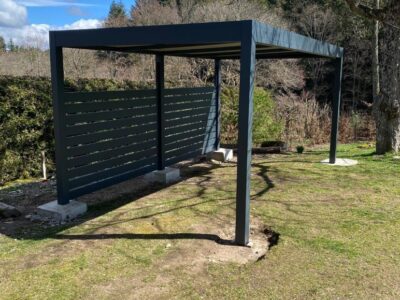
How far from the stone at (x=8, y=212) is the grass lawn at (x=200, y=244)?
49cm

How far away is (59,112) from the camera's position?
4.64 metres

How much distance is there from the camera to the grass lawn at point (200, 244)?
3146 millimetres

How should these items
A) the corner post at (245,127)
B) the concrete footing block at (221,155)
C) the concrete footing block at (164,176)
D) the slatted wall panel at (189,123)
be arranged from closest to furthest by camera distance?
the corner post at (245,127) < the concrete footing block at (164,176) < the slatted wall panel at (189,123) < the concrete footing block at (221,155)

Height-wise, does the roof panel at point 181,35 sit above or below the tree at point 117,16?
below

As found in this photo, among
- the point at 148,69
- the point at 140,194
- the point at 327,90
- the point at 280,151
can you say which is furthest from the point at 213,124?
the point at 327,90

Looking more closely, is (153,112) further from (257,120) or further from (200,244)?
(257,120)

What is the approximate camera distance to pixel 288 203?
207 inches

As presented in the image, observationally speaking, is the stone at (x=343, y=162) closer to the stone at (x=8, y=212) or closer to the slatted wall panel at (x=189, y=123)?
the slatted wall panel at (x=189, y=123)

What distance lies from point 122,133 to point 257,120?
4799 mm

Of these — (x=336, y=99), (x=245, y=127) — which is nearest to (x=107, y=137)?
(x=245, y=127)

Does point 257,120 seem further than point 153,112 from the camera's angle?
Yes

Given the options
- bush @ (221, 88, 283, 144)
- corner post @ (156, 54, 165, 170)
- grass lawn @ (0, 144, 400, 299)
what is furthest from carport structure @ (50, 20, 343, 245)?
bush @ (221, 88, 283, 144)

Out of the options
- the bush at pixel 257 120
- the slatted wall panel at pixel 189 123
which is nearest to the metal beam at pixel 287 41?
the slatted wall panel at pixel 189 123

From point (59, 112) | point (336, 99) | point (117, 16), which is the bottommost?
point (59, 112)
